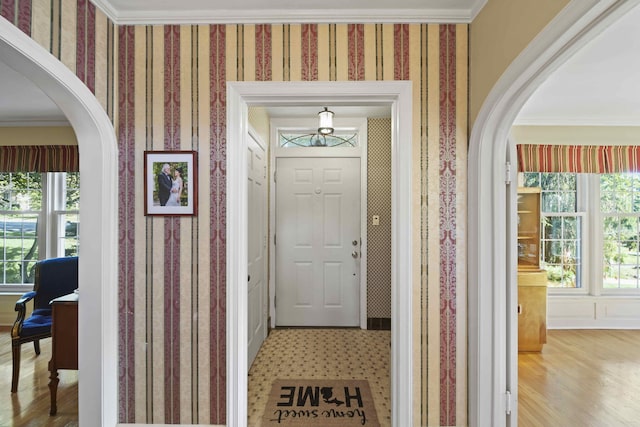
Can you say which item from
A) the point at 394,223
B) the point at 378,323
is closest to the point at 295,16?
the point at 394,223

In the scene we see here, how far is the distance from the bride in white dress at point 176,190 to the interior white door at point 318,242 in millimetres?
2008

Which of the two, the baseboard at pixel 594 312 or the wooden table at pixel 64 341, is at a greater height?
the wooden table at pixel 64 341

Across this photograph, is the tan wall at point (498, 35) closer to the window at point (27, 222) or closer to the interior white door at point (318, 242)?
the interior white door at point (318, 242)

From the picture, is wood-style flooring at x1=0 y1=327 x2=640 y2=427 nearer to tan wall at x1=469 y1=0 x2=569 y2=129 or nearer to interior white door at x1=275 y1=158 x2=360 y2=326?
interior white door at x1=275 y1=158 x2=360 y2=326

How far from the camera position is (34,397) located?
261 centimetres

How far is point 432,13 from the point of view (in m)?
2.01

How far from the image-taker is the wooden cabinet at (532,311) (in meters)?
3.57

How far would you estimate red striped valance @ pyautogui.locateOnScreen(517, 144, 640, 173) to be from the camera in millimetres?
3990

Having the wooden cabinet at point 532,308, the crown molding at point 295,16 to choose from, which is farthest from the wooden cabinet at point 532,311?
the crown molding at point 295,16

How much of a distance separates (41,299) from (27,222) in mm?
1791

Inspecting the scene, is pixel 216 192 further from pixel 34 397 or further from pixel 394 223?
pixel 34 397

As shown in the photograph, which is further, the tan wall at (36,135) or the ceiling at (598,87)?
the tan wall at (36,135)

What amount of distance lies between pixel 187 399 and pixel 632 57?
12.6ft

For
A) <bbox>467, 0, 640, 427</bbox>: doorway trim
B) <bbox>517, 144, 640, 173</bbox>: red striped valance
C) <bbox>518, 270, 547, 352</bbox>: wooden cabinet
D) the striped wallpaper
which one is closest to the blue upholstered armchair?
the striped wallpaper
